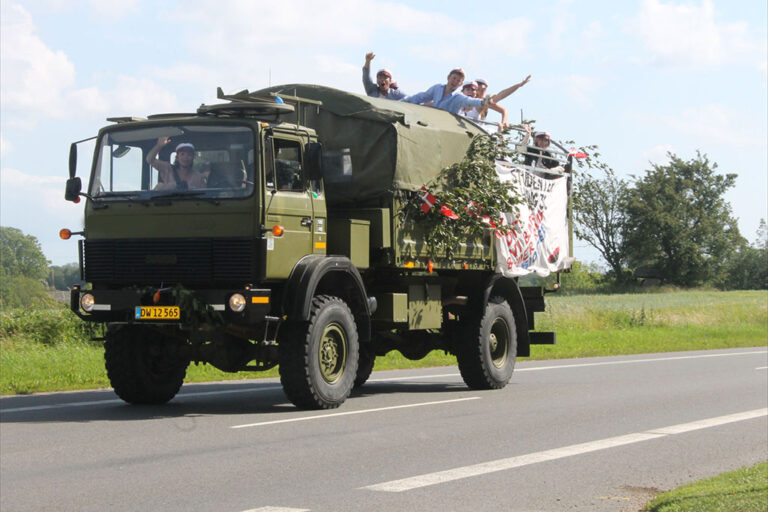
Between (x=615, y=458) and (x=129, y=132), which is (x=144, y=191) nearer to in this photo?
(x=129, y=132)

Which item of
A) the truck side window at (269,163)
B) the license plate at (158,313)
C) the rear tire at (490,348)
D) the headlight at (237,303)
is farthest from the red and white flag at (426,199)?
the license plate at (158,313)

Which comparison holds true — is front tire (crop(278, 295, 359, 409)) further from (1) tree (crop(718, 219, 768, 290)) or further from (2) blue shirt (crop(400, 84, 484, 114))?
(1) tree (crop(718, 219, 768, 290))

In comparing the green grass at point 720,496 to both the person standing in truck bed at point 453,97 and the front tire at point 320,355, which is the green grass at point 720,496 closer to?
the front tire at point 320,355

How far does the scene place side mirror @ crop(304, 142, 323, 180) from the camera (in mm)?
11773

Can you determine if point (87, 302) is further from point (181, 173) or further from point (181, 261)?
point (181, 173)

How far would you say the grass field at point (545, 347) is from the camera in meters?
15.7

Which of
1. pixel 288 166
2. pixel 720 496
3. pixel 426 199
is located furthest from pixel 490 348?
pixel 720 496

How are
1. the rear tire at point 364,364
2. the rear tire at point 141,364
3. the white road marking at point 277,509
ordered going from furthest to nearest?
the rear tire at point 364,364
the rear tire at point 141,364
the white road marking at point 277,509

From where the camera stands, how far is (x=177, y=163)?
11.5 meters

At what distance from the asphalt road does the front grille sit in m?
1.41

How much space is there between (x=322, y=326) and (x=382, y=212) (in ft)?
5.95

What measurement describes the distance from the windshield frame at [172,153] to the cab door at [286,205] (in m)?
0.18

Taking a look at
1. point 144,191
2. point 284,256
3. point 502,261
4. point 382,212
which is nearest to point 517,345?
point 502,261

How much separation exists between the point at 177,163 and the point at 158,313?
1.59 metres
